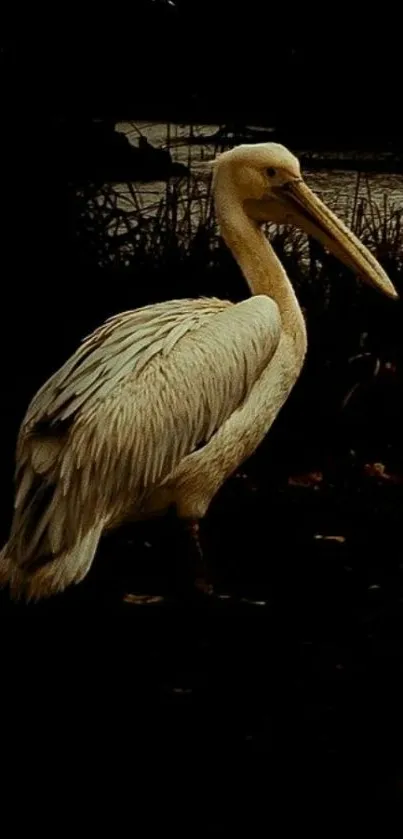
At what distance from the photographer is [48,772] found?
11.4ft

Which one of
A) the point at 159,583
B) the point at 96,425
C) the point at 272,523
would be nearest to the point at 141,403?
the point at 96,425

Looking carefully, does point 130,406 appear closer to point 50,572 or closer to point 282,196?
point 50,572

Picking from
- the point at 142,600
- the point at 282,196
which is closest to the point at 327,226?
the point at 282,196

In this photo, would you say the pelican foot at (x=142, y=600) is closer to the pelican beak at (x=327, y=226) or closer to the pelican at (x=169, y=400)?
the pelican at (x=169, y=400)

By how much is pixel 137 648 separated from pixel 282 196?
124cm

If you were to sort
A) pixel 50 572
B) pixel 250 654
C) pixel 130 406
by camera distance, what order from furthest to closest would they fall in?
pixel 250 654 < pixel 130 406 < pixel 50 572

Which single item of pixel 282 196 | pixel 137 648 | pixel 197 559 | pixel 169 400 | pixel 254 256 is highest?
pixel 282 196

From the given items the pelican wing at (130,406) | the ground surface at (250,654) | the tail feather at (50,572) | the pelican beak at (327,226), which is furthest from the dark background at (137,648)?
the pelican beak at (327,226)

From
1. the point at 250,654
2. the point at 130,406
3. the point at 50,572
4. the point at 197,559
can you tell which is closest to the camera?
the point at 50,572

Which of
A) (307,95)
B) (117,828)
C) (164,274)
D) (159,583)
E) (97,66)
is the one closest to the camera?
(117,828)

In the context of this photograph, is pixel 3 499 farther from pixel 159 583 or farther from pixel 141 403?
pixel 141 403

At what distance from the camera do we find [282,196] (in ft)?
14.4

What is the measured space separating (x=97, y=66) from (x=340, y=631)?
1.85 m

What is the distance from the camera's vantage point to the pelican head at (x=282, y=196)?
171 inches
